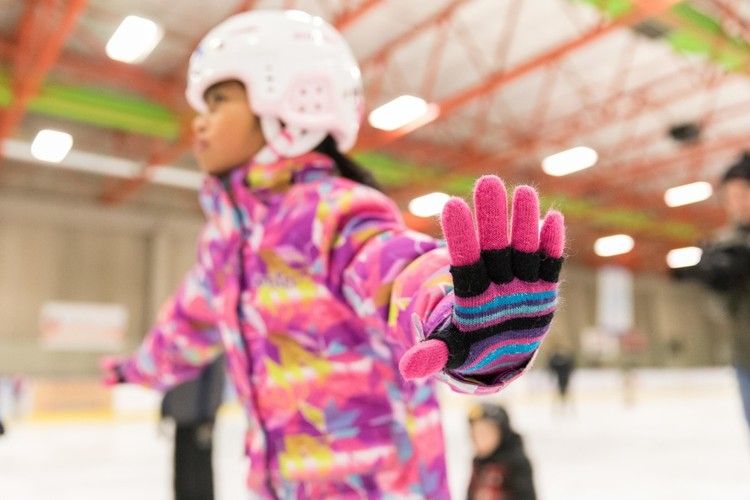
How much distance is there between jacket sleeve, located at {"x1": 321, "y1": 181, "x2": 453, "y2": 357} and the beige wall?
11823mm

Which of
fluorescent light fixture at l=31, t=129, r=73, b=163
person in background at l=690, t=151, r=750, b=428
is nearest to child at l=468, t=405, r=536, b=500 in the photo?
person in background at l=690, t=151, r=750, b=428

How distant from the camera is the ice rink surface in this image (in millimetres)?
4070

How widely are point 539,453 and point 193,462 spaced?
4158 mm

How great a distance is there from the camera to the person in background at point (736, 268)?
2266 mm

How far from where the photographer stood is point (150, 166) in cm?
1330

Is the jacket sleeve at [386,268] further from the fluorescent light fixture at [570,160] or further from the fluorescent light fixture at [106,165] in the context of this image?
the fluorescent light fixture at [106,165]

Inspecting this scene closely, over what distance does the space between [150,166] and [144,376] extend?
12.3 m

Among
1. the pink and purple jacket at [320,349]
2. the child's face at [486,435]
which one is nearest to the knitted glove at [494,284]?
the pink and purple jacket at [320,349]

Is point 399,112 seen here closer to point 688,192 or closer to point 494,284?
point 688,192

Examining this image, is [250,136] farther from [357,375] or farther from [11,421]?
[11,421]

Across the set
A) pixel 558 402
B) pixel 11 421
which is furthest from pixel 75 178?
pixel 558 402

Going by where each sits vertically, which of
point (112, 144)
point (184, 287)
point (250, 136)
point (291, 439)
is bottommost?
point (291, 439)

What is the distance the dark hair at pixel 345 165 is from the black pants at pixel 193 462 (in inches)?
47.6

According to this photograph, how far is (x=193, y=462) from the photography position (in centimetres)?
221
